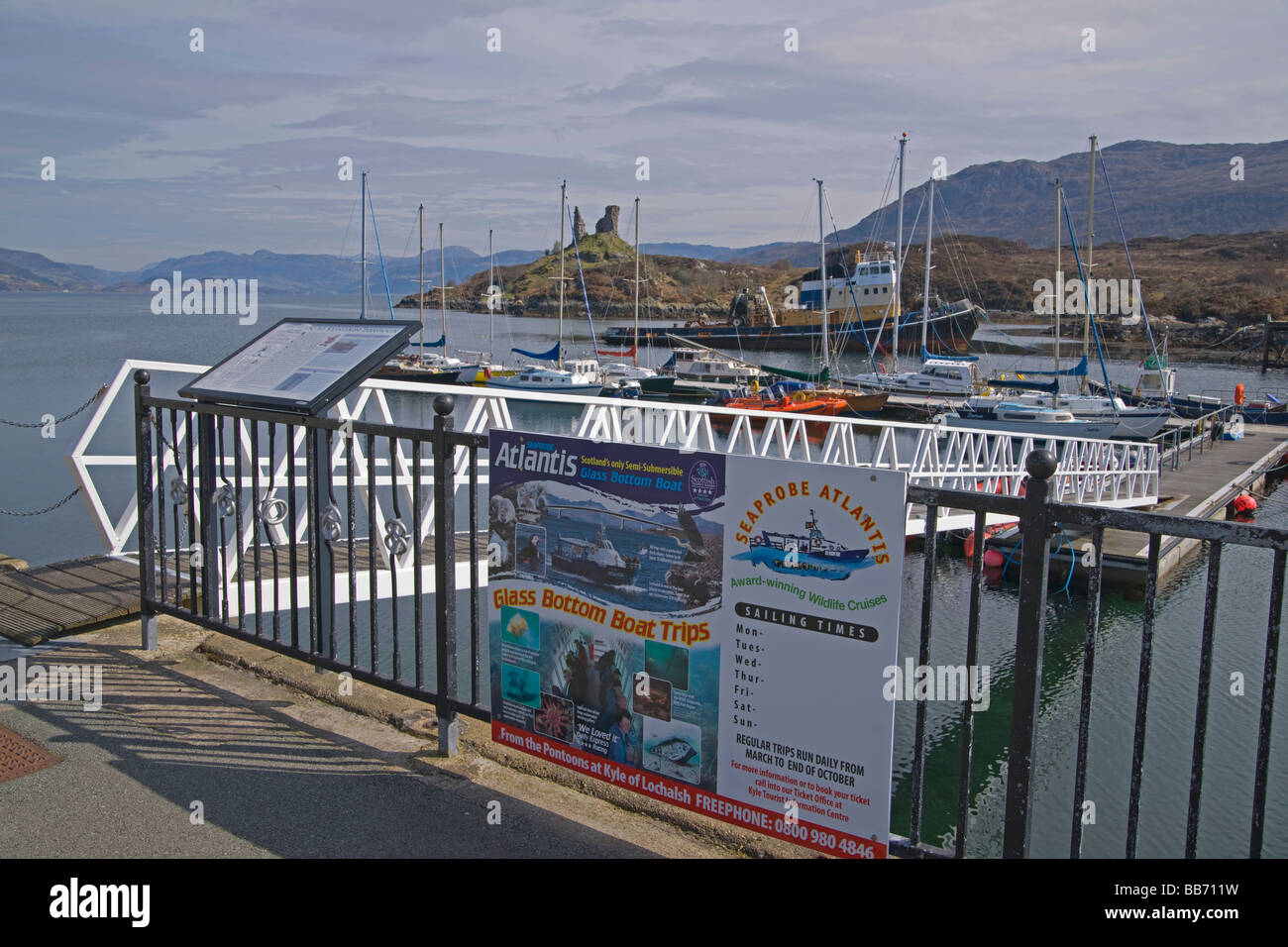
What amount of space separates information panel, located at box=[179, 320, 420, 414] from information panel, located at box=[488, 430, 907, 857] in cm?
119

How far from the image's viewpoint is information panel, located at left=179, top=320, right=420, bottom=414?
4.71 m

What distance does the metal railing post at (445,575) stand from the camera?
13.5 ft

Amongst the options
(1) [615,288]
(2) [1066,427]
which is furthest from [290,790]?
(1) [615,288]

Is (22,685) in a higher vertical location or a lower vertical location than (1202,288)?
lower

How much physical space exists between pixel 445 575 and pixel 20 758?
6.42ft

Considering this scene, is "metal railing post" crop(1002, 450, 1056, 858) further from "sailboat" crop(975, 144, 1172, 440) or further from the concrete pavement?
"sailboat" crop(975, 144, 1172, 440)

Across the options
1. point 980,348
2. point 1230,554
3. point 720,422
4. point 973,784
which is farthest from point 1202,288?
point 973,784

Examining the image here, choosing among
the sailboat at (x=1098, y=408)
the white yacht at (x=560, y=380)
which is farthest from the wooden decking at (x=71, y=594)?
the white yacht at (x=560, y=380)

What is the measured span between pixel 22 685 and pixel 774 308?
5995 inches

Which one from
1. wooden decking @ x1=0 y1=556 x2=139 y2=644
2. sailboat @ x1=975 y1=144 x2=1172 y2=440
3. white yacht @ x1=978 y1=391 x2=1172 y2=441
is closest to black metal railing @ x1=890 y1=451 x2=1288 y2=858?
wooden decking @ x1=0 y1=556 x2=139 y2=644

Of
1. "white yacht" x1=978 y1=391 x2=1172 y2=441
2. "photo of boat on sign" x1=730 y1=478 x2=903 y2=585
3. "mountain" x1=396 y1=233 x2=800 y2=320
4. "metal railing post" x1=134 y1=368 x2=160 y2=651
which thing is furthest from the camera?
"mountain" x1=396 y1=233 x2=800 y2=320

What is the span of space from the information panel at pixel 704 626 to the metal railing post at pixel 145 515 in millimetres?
2598
